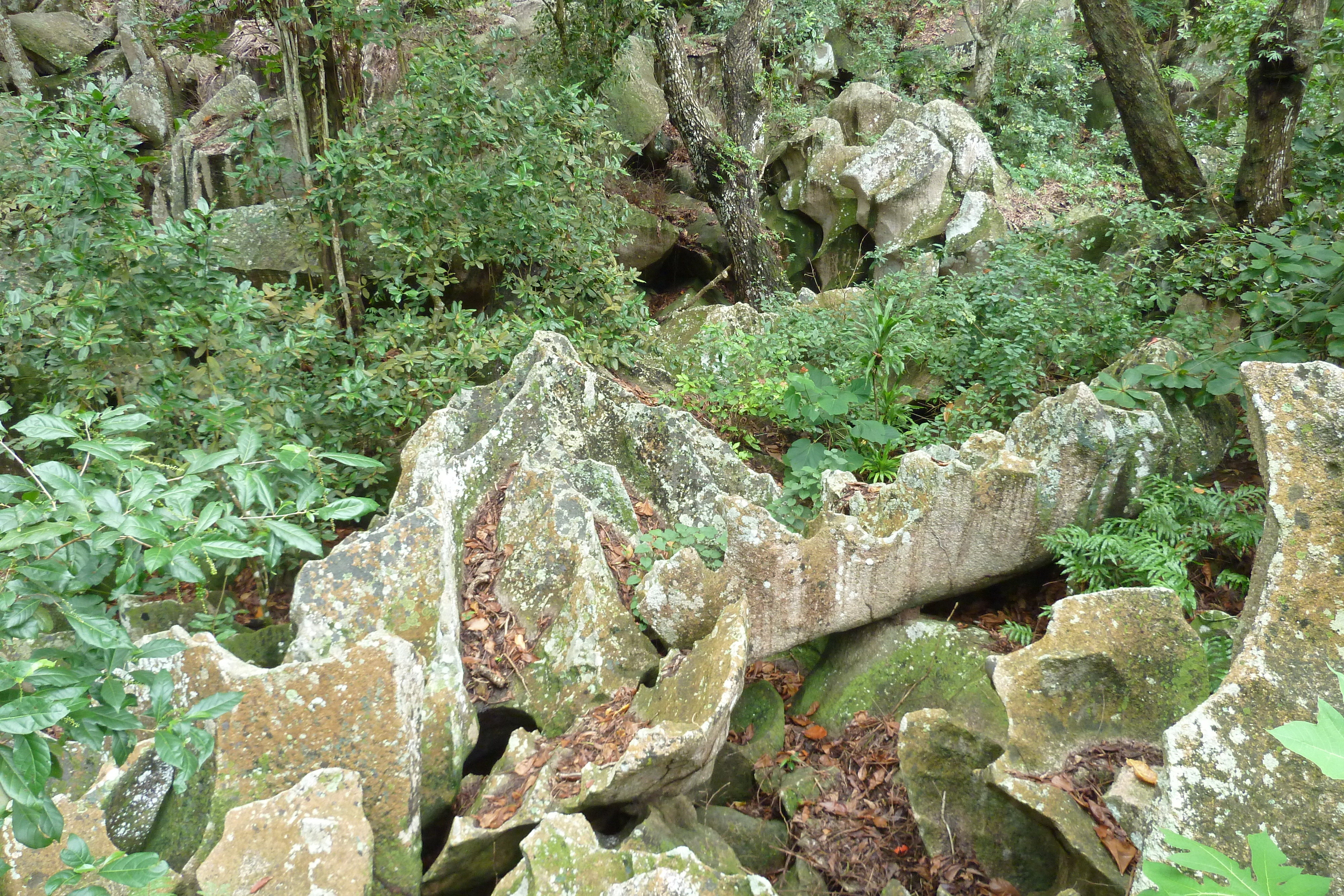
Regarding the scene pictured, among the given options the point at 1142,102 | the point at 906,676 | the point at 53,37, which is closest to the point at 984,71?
the point at 1142,102

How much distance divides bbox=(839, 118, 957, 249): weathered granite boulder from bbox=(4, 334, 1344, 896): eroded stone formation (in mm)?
4488

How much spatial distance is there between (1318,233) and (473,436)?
439 centimetres

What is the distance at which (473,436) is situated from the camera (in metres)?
4.07

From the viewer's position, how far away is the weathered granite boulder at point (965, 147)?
8.29 meters

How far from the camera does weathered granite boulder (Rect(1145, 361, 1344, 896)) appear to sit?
5.96 feet

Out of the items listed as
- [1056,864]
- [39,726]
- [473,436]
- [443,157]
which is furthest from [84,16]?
[1056,864]

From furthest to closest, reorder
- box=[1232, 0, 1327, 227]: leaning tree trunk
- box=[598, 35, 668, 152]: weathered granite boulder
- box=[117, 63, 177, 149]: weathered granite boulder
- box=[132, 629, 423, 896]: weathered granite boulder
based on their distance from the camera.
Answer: box=[117, 63, 177, 149]: weathered granite boulder, box=[598, 35, 668, 152]: weathered granite boulder, box=[1232, 0, 1327, 227]: leaning tree trunk, box=[132, 629, 423, 896]: weathered granite boulder

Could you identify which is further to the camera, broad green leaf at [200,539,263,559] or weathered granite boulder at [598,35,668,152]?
weathered granite boulder at [598,35,668,152]

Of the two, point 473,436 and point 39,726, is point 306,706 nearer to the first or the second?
point 39,726

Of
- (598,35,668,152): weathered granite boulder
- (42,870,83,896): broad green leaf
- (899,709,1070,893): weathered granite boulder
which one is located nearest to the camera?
(42,870,83,896): broad green leaf

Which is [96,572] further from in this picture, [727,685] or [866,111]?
[866,111]

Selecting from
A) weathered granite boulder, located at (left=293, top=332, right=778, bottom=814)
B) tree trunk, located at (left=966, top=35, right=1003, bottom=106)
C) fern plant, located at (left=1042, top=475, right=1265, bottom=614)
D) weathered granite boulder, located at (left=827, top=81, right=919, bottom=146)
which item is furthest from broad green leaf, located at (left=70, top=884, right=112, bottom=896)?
tree trunk, located at (left=966, top=35, right=1003, bottom=106)

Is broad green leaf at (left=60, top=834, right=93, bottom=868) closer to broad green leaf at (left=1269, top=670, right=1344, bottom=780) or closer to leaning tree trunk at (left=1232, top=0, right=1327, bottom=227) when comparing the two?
broad green leaf at (left=1269, top=670, right=1344, bottom=780)

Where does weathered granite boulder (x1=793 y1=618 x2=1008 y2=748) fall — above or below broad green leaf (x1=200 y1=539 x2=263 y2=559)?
below
